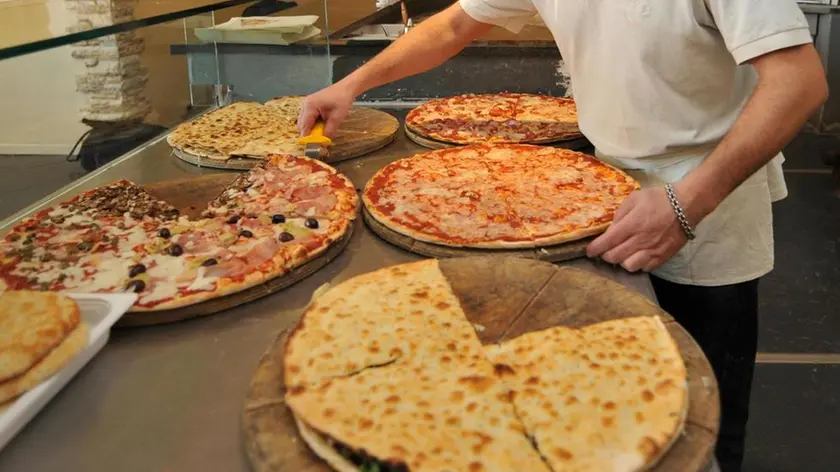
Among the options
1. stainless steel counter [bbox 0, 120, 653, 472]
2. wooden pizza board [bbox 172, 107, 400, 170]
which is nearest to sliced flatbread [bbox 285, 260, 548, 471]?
stainless steel counter [bbox 0, 120, 653, 472]

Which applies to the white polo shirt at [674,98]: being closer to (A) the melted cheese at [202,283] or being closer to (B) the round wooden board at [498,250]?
(B) the round wooden board at [498,250]

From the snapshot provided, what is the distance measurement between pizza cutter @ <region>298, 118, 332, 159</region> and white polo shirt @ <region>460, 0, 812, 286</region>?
0.88m

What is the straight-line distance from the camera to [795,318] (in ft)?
13.1

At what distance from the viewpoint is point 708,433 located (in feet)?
3.74

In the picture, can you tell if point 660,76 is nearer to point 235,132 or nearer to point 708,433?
point 708,433

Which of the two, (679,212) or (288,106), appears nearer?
(679,212)

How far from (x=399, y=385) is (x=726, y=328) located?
52.5 inches

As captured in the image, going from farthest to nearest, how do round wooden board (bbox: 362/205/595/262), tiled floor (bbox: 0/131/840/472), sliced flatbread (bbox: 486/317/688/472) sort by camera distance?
tiled floor (bbox: 0/131/840/472) → round wooden board (bbox: 362/205/595/262) → sliced flatbread (bbox: 486/317/688/472)

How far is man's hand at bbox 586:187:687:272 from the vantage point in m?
1.70

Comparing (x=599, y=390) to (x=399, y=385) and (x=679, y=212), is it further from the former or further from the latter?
(x=679, y=212)

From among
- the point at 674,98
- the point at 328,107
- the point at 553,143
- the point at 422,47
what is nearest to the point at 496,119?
the point at 553,143

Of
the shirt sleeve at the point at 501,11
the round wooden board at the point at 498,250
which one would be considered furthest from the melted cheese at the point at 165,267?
the shirt sleeve at the point at 501,11

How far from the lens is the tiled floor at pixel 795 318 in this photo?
3010 millimetres

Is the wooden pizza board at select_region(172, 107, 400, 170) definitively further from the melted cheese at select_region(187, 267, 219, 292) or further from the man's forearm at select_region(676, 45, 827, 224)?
the man's forearm at select_region(676, 45, 827, 224)
